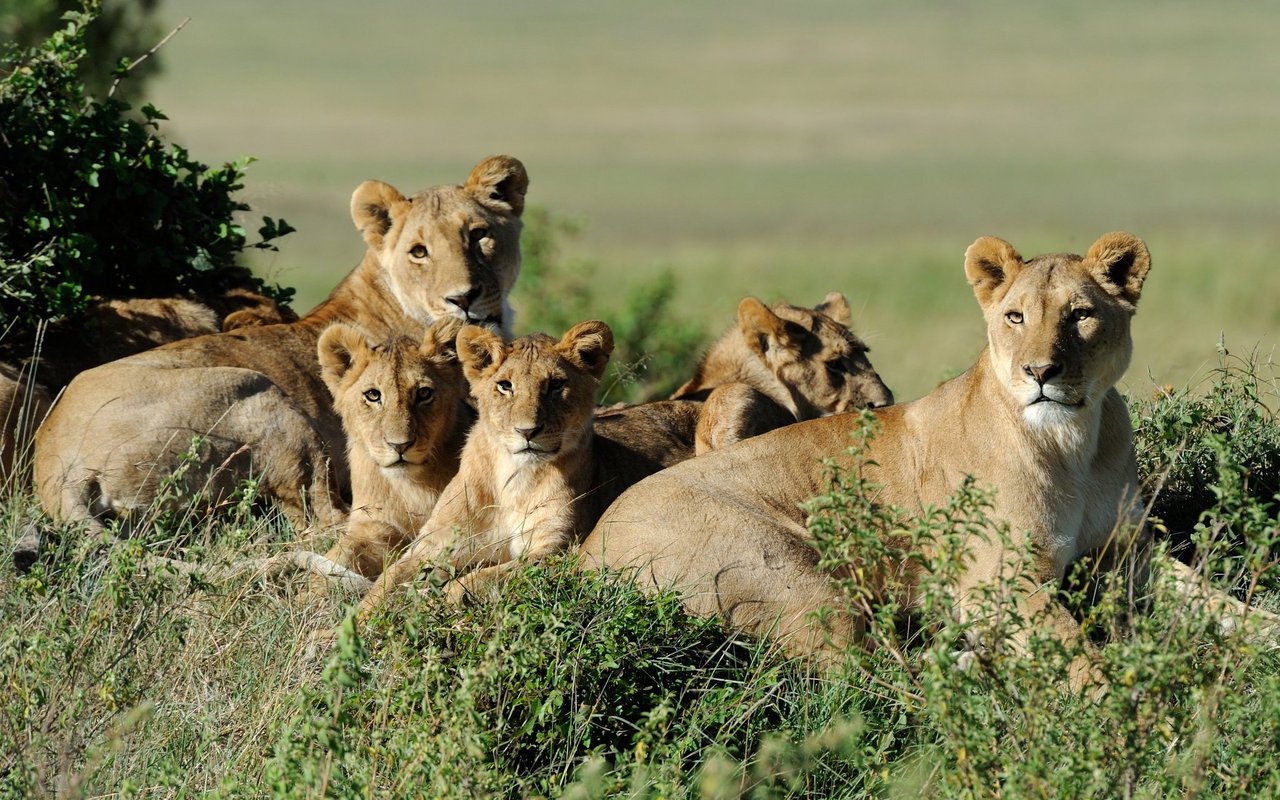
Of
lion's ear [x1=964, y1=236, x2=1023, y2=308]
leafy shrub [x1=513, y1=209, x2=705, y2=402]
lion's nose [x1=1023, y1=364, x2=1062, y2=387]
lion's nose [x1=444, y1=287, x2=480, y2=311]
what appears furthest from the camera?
leafy shrub [x1=513, y1=209, x2=705, y2=402]

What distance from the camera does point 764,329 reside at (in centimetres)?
771

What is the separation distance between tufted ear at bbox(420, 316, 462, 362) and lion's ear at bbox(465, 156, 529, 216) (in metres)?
1.37

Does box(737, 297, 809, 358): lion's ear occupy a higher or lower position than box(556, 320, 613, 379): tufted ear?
lower

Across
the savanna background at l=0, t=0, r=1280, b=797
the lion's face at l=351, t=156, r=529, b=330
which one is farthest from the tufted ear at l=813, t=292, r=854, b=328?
the lion's face at l=351, t=156, r=529, b=330

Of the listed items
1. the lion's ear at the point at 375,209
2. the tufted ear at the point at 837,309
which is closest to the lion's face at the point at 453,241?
the lion's ear at the point at 375,209

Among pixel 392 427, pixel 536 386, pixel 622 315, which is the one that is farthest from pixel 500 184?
pixel 622 315

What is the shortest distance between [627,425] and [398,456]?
1089 mm

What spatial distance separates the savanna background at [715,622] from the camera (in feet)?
14.5

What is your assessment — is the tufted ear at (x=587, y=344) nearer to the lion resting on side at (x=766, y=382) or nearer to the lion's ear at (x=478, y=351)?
the lion's ear at (x=478, y=351)

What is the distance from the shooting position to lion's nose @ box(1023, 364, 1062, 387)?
5.32m

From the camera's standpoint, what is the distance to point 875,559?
187 inches

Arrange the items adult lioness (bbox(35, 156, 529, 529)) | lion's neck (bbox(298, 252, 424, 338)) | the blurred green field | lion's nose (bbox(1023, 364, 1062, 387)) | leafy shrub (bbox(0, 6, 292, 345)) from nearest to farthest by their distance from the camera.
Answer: lion's nose (bbox(1023, 364, 1062, 387))
adult lioness (bbox(35, 156, 529, 529))
leafy shrub (bbox(0, 6, 292, 345))
lion's neck (bbox(298, 252, 424, 338))
the blurred green field

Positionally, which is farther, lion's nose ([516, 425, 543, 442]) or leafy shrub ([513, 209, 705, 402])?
leafy shrub ([513, 209, 705, 402])

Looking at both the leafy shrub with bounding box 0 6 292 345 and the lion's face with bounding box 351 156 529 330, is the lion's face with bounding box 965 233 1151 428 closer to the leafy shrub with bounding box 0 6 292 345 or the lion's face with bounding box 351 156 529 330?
the lion's face with bounding box 351 156 529 330
